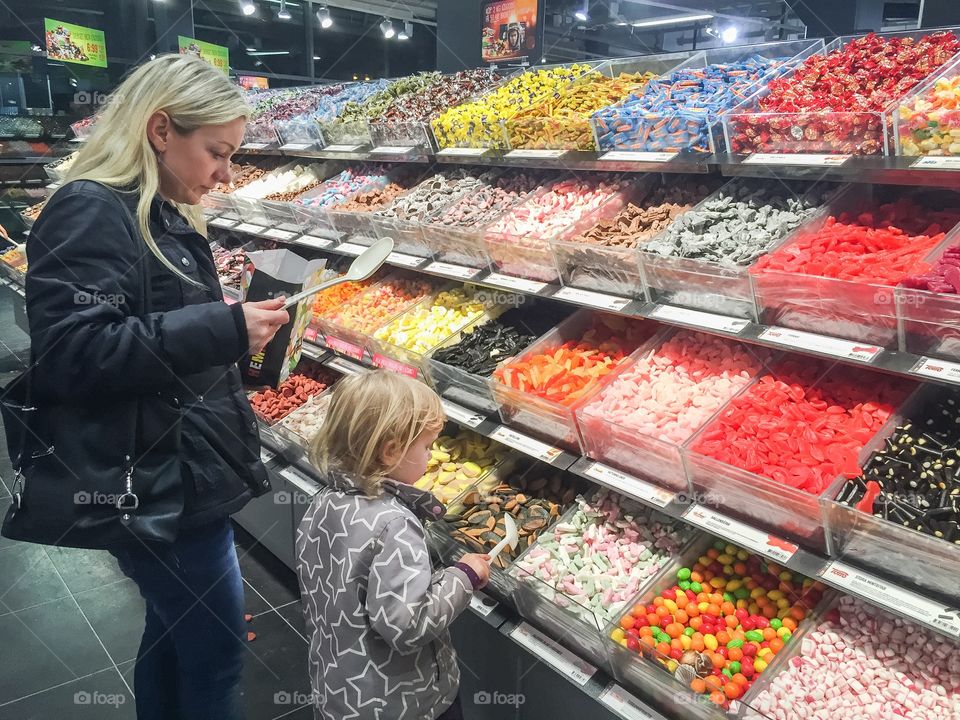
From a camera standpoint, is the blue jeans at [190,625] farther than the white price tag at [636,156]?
No

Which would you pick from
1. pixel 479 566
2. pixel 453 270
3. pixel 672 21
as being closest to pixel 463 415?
pixel 453 270

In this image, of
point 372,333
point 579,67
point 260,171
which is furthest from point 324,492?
point 260,171

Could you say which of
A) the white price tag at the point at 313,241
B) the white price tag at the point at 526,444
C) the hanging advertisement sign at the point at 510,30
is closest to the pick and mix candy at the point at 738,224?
the white price tag at the point at 526,444

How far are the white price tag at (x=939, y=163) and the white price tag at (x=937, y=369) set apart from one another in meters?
0.43

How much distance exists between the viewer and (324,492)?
5.60 feet

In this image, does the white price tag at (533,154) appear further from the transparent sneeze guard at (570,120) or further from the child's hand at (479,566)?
the child's hand at (479,566)

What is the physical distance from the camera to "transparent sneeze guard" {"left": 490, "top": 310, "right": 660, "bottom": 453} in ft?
7.59

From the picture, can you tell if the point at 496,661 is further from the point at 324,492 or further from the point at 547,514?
the point at 324,492

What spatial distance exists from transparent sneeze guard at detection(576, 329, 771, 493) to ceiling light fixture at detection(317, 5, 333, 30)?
9.46 m

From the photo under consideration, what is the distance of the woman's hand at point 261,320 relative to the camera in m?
1.68

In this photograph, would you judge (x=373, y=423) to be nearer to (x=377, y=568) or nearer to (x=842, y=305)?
(x=377, y=568)

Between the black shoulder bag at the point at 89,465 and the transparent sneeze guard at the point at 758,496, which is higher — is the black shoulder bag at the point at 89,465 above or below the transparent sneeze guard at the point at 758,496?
above

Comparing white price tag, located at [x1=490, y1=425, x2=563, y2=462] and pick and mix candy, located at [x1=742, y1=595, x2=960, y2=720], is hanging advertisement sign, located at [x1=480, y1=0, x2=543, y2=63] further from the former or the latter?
pick and mix candy, located at [x1=742, y1=595, x2=960, y2=720]

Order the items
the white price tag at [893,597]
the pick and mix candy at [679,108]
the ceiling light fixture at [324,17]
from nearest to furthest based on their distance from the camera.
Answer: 1. the white price tag at [893,597]
2. the pick and mix candy at [679,108]
3. the ceiling light fixture at [324,17]
